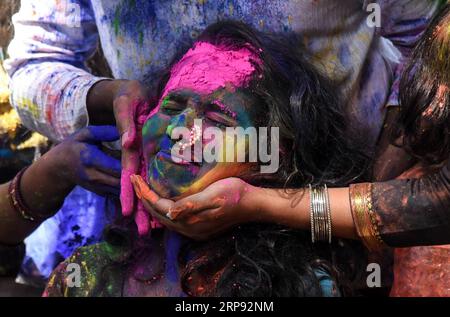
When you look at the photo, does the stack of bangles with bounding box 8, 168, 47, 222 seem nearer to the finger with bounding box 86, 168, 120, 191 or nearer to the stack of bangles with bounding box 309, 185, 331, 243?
the finger with bounding box 86, 168, 120, 191

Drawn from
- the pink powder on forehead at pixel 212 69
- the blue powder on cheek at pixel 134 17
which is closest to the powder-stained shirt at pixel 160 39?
the blue powder on cheek at pixel 134 17

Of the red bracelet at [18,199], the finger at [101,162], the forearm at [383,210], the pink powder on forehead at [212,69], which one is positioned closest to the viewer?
the forearm at [383,210]

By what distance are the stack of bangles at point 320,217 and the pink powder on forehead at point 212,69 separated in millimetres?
329

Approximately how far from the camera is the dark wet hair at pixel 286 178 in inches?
72.4

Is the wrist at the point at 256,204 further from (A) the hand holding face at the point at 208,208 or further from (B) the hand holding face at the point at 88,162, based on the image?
(B) the hand holding face at the point at 88,162

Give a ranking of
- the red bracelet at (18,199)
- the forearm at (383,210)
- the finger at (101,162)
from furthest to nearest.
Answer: the red bracelet at (18,199), the finger at (101,162), the forearm at (383,210)

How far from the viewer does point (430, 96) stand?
1847mm

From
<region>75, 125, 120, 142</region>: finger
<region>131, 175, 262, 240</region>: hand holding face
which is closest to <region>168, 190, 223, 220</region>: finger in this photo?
<region>131, 175, 262, 240</region>: hand holding face

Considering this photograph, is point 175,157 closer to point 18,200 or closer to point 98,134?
point 98,134

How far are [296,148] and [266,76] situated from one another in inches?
7.6

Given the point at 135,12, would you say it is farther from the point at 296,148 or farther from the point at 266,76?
the point at 296,148

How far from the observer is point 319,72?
6.69ft

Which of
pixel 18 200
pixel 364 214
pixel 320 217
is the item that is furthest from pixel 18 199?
pixel 364 214

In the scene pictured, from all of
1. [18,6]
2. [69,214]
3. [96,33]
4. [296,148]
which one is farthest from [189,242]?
[18,6]
